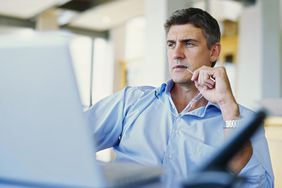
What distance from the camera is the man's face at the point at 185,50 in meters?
1.55

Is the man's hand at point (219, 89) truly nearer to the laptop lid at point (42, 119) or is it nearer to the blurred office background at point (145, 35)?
the blurred office background at point (145, 35)

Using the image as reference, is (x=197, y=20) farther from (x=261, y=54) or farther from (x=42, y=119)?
(x=261, y=54)

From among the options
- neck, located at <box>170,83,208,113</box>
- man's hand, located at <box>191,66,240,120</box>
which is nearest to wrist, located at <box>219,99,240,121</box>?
man's hand, located at <box>191,66,240,120</box>

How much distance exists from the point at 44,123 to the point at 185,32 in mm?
1054

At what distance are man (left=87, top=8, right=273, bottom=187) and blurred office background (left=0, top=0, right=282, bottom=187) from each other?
1.61ft

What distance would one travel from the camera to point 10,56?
63 cm

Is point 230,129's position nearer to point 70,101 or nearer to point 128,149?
point 128,149

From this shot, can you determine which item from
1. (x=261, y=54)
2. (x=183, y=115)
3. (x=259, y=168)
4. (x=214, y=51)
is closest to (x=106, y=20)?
(x=261, y=54)

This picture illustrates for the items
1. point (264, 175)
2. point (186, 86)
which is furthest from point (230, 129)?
point (186, 86)

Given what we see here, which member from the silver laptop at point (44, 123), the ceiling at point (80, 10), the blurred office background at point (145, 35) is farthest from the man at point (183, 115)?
the ceiling at point (80, 10)

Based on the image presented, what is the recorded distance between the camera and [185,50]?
5.23 feet

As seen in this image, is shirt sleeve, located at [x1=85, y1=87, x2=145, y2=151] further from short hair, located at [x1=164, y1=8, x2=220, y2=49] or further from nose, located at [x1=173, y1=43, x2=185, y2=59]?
short hair, located at [x1=164, y1=8, x2=220, y2=49]

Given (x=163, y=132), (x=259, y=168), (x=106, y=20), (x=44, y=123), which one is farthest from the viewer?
(x=106, y=20)

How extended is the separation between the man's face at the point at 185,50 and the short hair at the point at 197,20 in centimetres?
2
